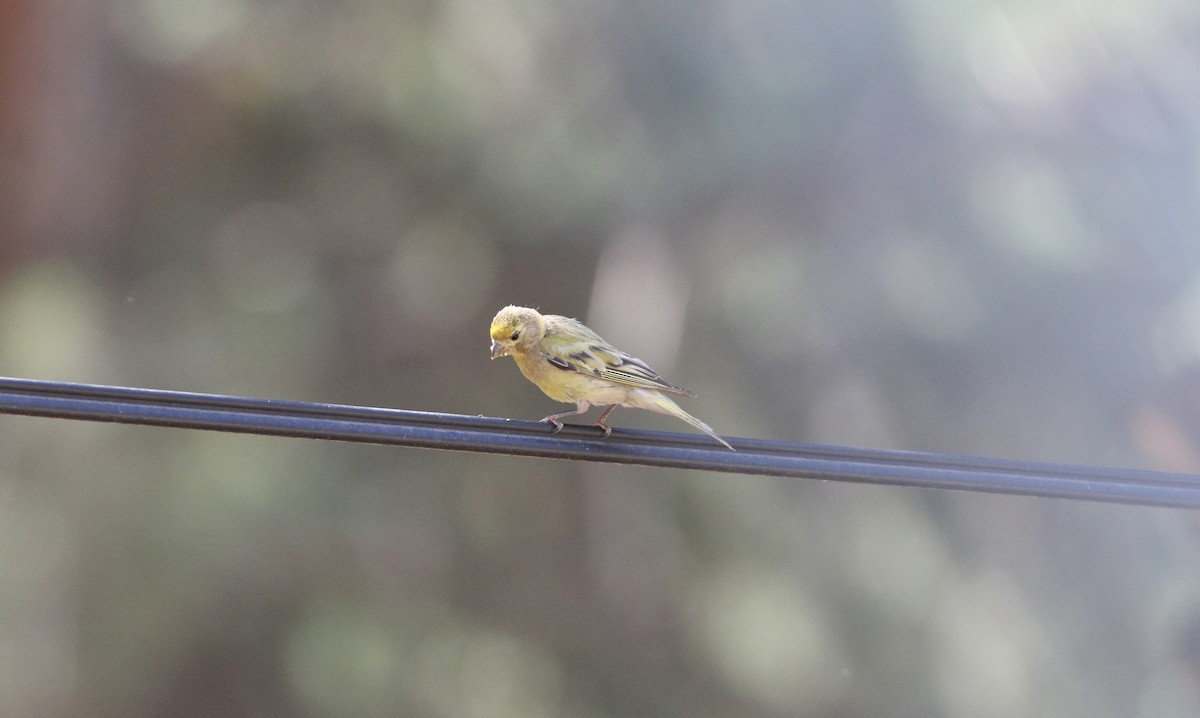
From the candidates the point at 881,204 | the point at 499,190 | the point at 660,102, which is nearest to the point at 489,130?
the point at 499,190

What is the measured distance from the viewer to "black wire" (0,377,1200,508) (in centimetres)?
373

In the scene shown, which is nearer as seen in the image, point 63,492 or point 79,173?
point 63,492

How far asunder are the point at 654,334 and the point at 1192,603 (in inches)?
202

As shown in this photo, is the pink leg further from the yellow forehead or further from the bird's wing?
the yellow forehead

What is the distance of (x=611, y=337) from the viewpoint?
34.7 feet

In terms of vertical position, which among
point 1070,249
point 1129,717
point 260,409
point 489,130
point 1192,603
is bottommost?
point 1129,717

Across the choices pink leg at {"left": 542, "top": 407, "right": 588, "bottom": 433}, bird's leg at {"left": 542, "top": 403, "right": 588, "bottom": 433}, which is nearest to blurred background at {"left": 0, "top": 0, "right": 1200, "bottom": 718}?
bird's leg at {"left": 542, "top": 403, "right": 588, "bottom": 433}

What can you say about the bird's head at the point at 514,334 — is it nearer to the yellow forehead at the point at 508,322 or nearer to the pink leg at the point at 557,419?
the yellow forehead at the point at 508,322

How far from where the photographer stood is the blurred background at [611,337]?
1027 cm

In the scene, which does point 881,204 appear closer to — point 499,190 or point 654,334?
point 654,334

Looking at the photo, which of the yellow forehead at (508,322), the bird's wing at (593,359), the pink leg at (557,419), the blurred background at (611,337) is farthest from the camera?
the blurred background at (611,337)

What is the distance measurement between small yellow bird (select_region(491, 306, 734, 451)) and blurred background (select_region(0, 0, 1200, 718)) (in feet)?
16.3

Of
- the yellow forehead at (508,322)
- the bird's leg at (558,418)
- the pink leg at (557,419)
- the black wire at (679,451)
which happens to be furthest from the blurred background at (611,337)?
the black wire at (679,451)

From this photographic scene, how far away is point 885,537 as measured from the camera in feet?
34.7
